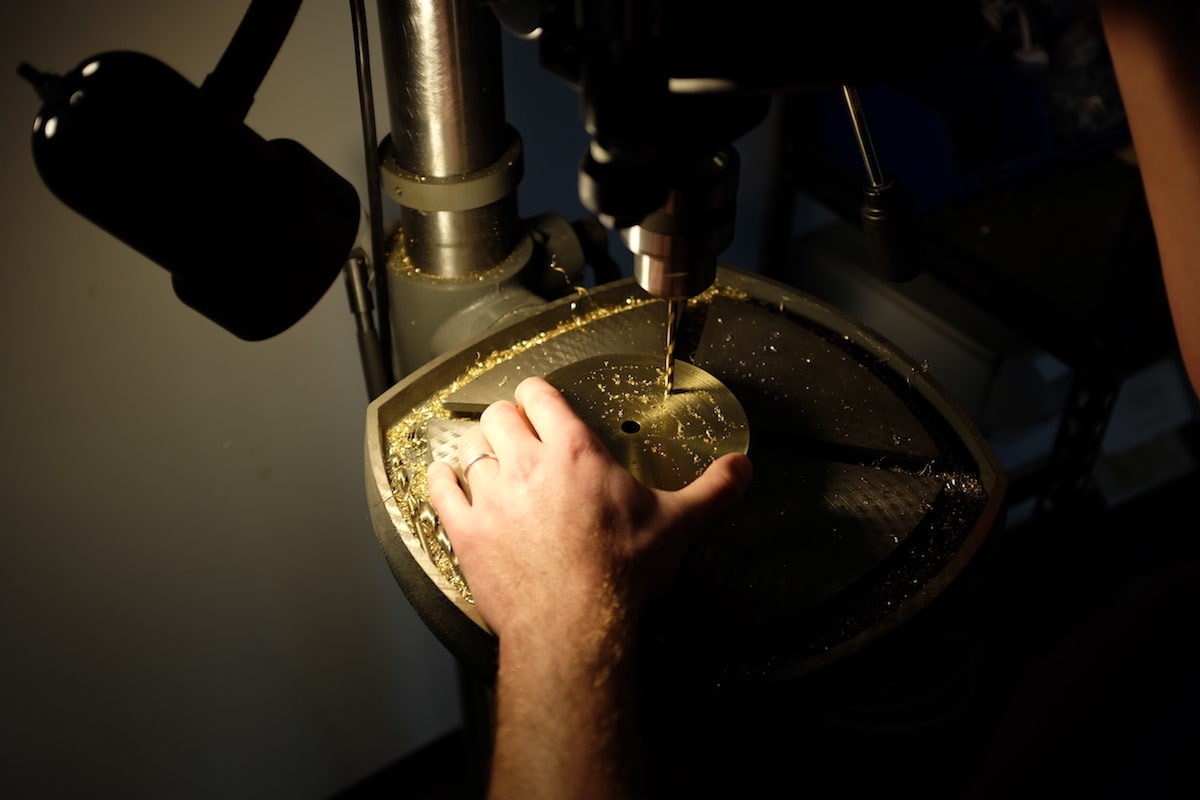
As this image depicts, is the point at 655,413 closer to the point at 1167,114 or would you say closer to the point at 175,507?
the point at 1167,114

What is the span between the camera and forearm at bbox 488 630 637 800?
24.8 inches

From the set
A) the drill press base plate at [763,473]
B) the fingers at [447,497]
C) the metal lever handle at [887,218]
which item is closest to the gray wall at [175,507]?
the drill press base plate at [763,473]

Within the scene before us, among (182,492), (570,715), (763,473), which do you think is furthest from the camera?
(182,492)

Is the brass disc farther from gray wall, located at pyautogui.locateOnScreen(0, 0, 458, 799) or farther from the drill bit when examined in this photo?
gray wall, located at pyautogui.locateOnScreen(0, 0, 458, 799)

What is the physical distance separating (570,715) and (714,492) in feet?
0.59

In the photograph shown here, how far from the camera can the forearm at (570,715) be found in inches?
24.8

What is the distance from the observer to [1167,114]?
27.4 inches

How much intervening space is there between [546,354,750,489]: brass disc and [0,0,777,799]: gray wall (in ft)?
1.50

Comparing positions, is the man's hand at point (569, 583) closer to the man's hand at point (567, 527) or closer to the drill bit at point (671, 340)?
the man's hand at point (567, 527)

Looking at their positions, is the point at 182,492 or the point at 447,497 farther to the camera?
the point at 182,492

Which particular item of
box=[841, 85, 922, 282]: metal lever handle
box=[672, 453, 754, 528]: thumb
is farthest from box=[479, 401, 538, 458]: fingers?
box=[841, 85, 922, 282]: metal lever handle

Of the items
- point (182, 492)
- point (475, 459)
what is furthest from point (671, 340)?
point (182, 492)

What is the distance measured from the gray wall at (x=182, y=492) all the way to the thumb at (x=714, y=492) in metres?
0.61

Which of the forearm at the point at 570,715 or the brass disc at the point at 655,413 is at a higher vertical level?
the brass disc at the point at 655,413
